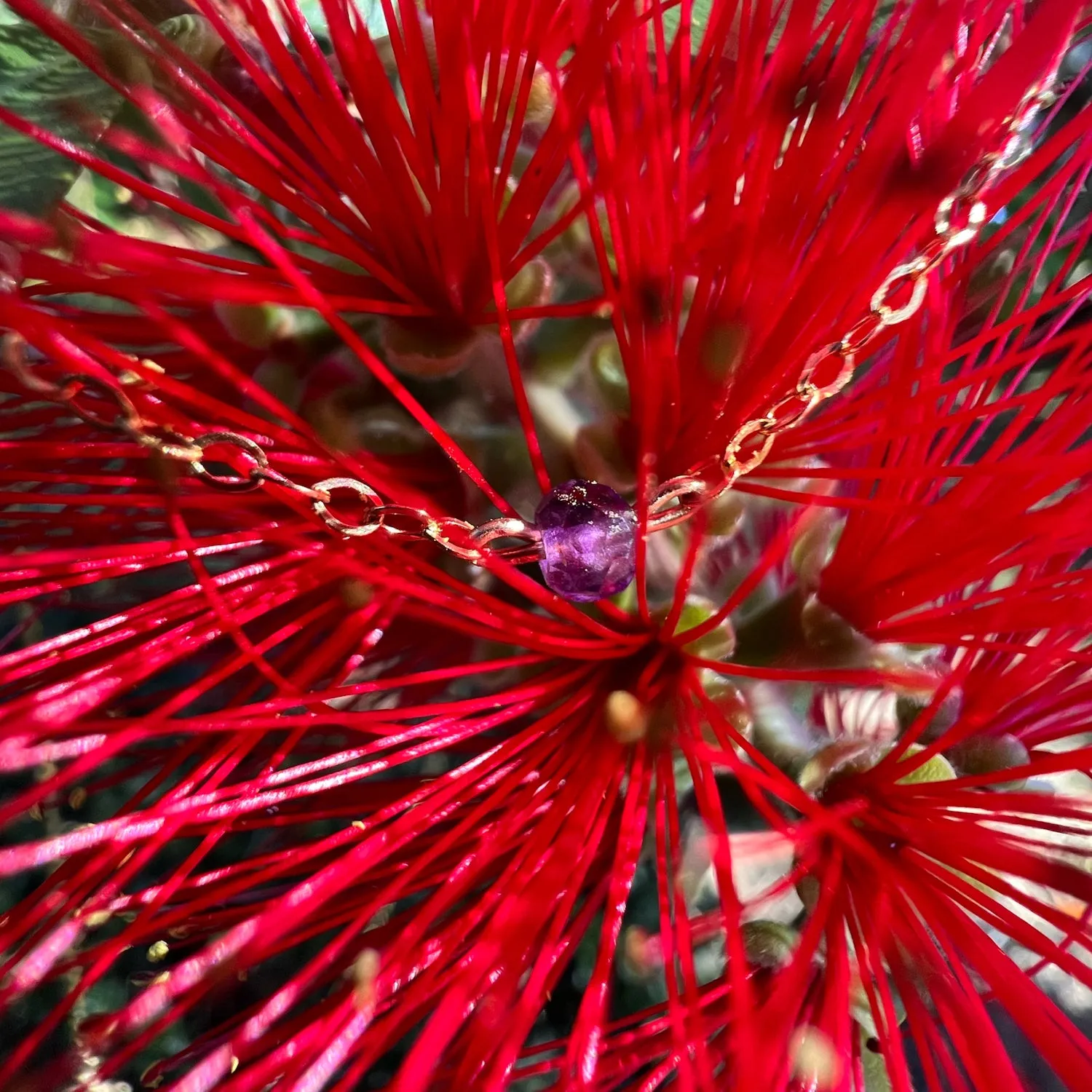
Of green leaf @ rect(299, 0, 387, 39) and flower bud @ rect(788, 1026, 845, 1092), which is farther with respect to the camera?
green leaf @ rect(299, 0, 387, 39)

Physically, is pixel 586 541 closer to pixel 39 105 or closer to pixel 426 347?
pixel 426 347

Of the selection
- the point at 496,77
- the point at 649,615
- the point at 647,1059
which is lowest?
the point at 647,1059

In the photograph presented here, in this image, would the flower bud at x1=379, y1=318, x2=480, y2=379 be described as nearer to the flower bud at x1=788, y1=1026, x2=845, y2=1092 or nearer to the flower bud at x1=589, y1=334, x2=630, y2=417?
the flower bud at x1=589, y1=334, x2=630, y2=417

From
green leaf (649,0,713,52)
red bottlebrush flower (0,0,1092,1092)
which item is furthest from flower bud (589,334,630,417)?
green leaf (649,0,713,52)

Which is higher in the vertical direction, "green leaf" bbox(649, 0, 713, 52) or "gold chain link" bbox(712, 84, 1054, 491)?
"green leaf" bbox(649, 0, 713, 52)

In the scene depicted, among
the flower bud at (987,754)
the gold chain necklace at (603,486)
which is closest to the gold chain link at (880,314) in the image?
the gold chain necklace at (603,486)

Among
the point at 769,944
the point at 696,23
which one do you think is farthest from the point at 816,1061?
the point at 696,23

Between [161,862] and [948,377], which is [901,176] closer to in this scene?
[948,377]

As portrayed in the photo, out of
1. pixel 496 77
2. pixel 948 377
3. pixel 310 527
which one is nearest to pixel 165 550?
pixel 310 527
